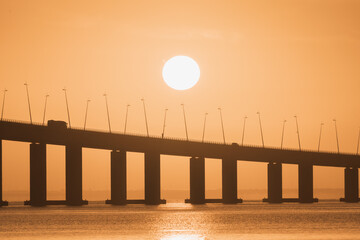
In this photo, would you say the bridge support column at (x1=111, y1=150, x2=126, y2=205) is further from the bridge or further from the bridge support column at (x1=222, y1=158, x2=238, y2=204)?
the bridge support column at (x1=222, y1=158, x2=238, y2=204)

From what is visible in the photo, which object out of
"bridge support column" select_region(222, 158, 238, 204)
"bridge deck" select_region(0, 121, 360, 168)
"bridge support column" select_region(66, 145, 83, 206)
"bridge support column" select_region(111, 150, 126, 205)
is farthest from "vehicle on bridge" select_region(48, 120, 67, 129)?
"bridge support column" select_region(222, 158, 238, 204)

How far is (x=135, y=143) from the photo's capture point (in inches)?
6673

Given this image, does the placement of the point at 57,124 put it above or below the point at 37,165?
above

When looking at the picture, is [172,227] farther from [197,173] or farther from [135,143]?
[197,173]

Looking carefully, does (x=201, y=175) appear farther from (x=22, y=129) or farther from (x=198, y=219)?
(x=198, y=219)

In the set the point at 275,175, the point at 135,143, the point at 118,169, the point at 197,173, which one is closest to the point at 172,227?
the point at 118,169

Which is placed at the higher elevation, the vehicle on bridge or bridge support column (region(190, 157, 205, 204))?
the vehicle on bridge

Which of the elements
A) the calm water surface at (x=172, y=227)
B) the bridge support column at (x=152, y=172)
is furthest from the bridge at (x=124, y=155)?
the calm water surface at (x=172, y=227)

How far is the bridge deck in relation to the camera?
156 metres

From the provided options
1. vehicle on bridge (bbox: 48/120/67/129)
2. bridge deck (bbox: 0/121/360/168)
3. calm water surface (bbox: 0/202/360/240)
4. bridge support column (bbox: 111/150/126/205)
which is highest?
vehicle on bridge (bbox: 48/120/67/129)

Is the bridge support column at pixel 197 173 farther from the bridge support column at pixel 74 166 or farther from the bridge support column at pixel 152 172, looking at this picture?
the bridge support column at pixel 74 166

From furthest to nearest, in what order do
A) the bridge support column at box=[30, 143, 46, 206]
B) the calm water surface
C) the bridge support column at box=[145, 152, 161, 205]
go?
the bridge support column at box=[145, 152, 161, 205] < the bridge support column at box=[30, 143, 46, 206] < the calm water surface

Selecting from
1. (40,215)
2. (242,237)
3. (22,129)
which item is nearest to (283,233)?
(242,237)

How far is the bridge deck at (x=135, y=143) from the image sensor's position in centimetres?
15562
